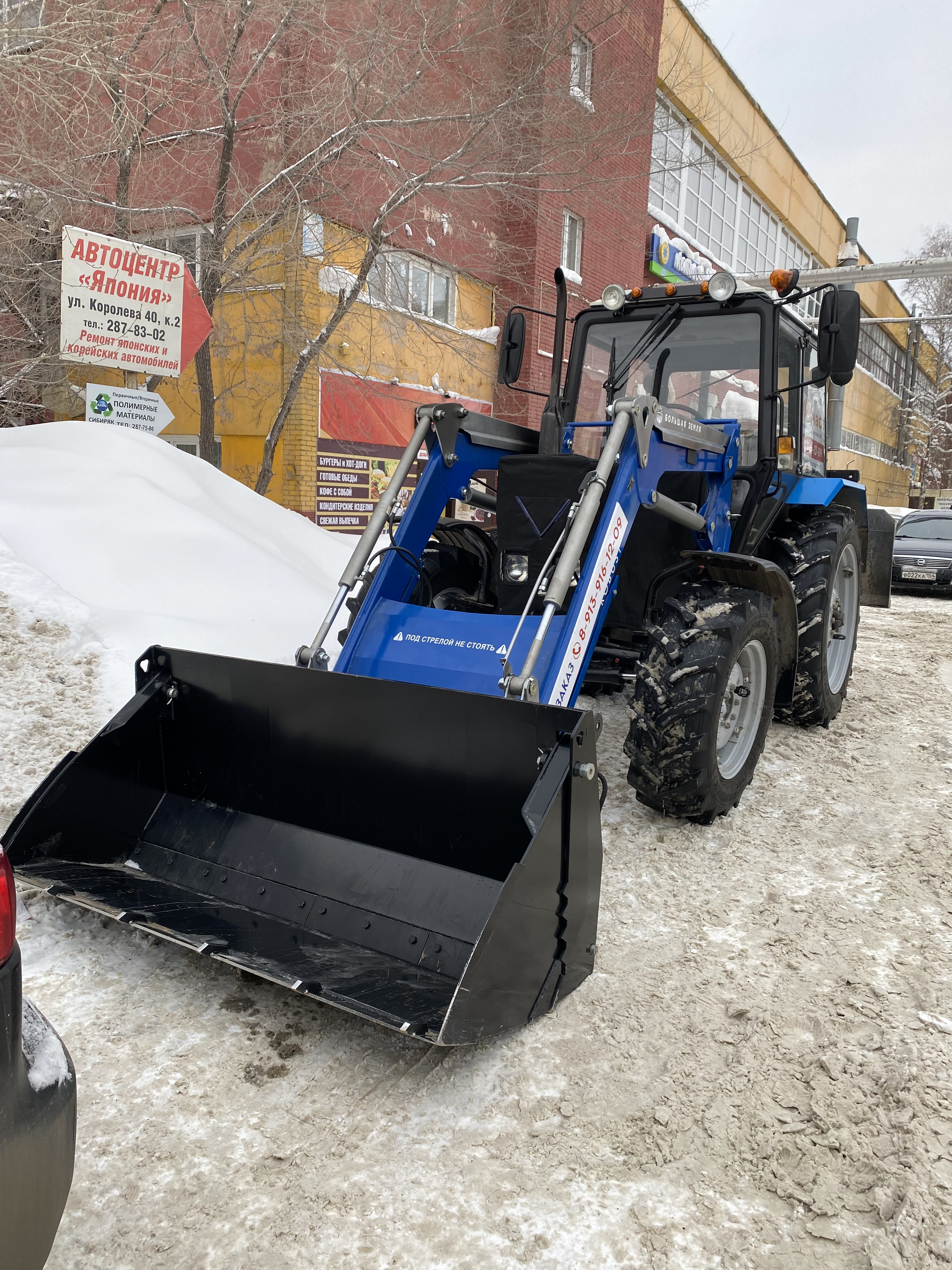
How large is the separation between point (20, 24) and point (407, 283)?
4.29 meters

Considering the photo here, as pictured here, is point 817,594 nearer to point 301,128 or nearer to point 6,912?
point 6,912

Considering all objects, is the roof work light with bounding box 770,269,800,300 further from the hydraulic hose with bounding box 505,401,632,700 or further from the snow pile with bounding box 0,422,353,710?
the snow pile with bounding box 0,422,353,710

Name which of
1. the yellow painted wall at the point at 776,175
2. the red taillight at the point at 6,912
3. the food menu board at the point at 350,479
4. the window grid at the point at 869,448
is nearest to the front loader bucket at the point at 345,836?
the red taillight at the point at 6,912

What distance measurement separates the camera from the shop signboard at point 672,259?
19.2 meters

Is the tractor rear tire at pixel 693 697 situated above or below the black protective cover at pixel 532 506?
below

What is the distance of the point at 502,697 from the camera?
3145 mm

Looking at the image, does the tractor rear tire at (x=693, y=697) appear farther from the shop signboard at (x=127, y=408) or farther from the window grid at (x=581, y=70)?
the window grid at (x=581, y=70)

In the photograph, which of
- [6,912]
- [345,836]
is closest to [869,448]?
[345,836]

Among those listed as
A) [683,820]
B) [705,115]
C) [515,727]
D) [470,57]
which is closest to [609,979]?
[515,727]

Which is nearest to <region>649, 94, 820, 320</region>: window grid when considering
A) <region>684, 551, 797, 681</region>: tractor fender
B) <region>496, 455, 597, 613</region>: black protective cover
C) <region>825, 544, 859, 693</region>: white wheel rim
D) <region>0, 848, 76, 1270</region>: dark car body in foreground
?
<region>825, 544, 859, 693</region>: white wheel rim

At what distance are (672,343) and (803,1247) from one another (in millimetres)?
4290

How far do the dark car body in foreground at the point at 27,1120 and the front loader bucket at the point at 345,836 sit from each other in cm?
90

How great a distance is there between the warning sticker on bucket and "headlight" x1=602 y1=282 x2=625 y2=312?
1648 mm

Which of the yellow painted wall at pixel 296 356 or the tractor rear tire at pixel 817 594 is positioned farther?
the yellow painted wall at pixel 296 356
